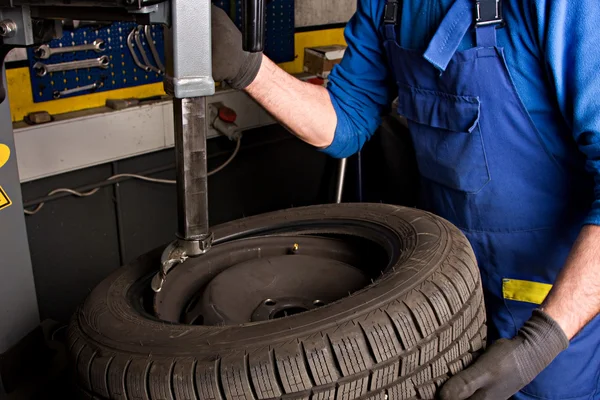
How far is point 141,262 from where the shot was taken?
4.05 feet

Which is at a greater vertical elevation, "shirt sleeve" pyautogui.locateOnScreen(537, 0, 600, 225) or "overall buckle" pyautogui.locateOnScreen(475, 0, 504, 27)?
"overall buckle" pyautogui.locateOnScreen(475, 0, 504, 27)

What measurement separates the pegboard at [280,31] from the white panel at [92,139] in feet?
0.97

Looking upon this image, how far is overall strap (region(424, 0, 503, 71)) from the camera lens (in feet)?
3.76

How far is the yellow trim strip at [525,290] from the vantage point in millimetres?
1293

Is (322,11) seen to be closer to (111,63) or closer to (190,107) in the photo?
(111,63)

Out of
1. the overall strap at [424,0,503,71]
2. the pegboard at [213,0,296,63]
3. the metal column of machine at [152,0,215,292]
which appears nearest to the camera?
the metal column of machine at [152,0,215,292]

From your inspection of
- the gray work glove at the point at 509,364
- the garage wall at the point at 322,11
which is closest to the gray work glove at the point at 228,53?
the gray work glove at the point at 509,364

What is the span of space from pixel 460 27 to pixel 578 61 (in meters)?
0.22

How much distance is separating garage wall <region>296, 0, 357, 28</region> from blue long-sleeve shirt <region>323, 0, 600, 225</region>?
1053 mm

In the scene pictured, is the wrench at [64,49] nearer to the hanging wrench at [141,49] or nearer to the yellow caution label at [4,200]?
the hanging wrench at [141,49]

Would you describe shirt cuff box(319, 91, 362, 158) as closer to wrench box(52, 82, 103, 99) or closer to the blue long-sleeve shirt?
the blue long-sleeve shirt

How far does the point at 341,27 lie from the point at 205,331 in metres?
1.92

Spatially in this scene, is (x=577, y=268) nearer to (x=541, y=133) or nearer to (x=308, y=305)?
(x=541, y=133)

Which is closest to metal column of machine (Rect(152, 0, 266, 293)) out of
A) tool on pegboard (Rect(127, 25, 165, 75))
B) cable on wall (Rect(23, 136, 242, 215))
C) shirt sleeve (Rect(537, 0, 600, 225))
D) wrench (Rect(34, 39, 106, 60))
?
shirt sleeve (Rect(537, 0, 600, 225))
